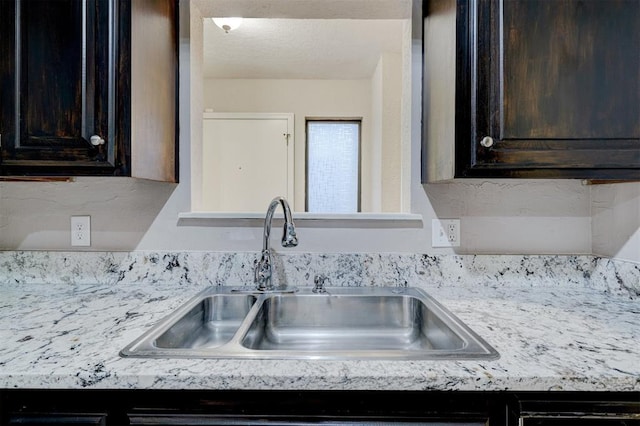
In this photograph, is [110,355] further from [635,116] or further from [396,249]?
[635,116]

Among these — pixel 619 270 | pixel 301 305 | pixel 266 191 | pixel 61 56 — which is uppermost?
pixel 61 56

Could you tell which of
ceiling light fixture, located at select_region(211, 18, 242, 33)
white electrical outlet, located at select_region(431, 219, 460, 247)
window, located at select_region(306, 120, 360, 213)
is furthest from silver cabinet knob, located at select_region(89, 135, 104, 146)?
window, located at select_region(306, 120, 360, 213)

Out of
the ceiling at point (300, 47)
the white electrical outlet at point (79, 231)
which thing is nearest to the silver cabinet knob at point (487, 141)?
the white electrical outlet at point (79, 231)

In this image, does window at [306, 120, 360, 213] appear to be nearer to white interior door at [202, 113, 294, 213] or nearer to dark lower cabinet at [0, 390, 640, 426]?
white interior door at [202, 113, 294, 213]

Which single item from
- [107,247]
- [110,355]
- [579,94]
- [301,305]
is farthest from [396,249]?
[107,247]

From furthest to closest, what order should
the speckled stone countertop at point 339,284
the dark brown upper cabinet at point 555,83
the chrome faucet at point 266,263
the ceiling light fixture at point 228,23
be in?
the ceiling light fixture at point 228,23 < the chrome faucet at point 266,263 < the dark brown upper cabinet at point 555,83 < the speckled stone countertop at point 339,284

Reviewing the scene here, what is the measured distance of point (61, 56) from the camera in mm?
1055

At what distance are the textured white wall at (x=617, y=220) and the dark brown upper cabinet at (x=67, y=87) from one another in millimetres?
1614

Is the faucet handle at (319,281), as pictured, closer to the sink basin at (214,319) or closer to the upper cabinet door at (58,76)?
the sink basin at (214,319)

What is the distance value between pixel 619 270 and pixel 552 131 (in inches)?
23.7

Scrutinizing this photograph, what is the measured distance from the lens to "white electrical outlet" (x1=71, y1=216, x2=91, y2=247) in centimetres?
142

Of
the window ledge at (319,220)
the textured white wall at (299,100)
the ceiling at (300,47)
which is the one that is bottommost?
the window ledge at (319,220)

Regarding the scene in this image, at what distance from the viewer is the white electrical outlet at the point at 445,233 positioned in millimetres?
1415

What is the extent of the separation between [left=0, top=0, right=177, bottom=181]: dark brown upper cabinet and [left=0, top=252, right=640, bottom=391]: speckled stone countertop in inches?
16.8
